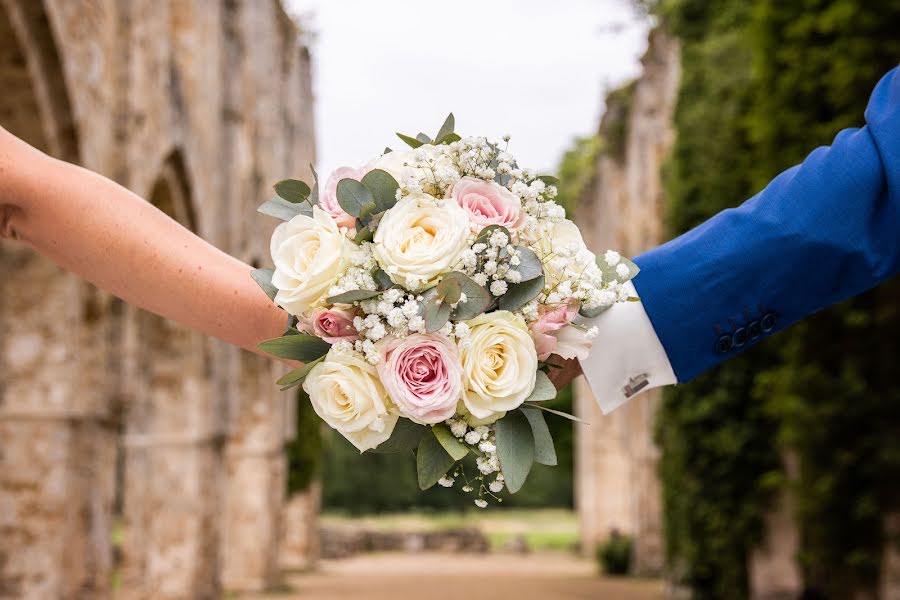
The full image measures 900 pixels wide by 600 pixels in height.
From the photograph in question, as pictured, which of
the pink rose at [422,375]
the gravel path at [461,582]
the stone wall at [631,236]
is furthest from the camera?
the stone wall at [631,236]

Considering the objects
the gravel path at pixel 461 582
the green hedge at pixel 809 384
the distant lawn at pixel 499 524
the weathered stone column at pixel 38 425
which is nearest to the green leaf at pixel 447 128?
the green hedge at pixel 809 384

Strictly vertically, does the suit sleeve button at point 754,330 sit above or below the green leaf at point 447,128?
below

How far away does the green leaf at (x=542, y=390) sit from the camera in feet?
4.93

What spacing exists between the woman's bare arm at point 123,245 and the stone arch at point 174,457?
1054 centimetres

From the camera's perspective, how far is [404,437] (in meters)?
1.57

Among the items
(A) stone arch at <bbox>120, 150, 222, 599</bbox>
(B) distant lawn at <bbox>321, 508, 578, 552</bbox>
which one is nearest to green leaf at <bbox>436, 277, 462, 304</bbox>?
(A) stone arch at <bbox>120, 150, 222, 599</bbox>

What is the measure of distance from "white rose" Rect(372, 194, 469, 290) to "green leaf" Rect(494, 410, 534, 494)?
0.73 ft

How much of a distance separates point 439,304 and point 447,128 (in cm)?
34

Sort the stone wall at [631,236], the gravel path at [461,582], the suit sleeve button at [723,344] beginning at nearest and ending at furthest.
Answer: the suit sleeve button at [723,344]
the gravel path at [461,582]
the stone wall at [631,236]

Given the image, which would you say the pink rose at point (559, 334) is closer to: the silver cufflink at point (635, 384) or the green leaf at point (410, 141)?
the silver cufflink at point (635, 384)

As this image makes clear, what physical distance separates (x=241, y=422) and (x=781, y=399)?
11.2 metres

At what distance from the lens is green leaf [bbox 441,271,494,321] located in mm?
1505

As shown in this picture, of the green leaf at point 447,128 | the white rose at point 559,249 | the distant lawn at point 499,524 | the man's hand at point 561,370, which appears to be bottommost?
the distant lawn at point 499,524

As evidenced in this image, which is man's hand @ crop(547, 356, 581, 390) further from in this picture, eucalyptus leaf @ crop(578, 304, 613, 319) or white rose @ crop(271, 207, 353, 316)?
white rose @ crop(271, 207, 353, 316)
